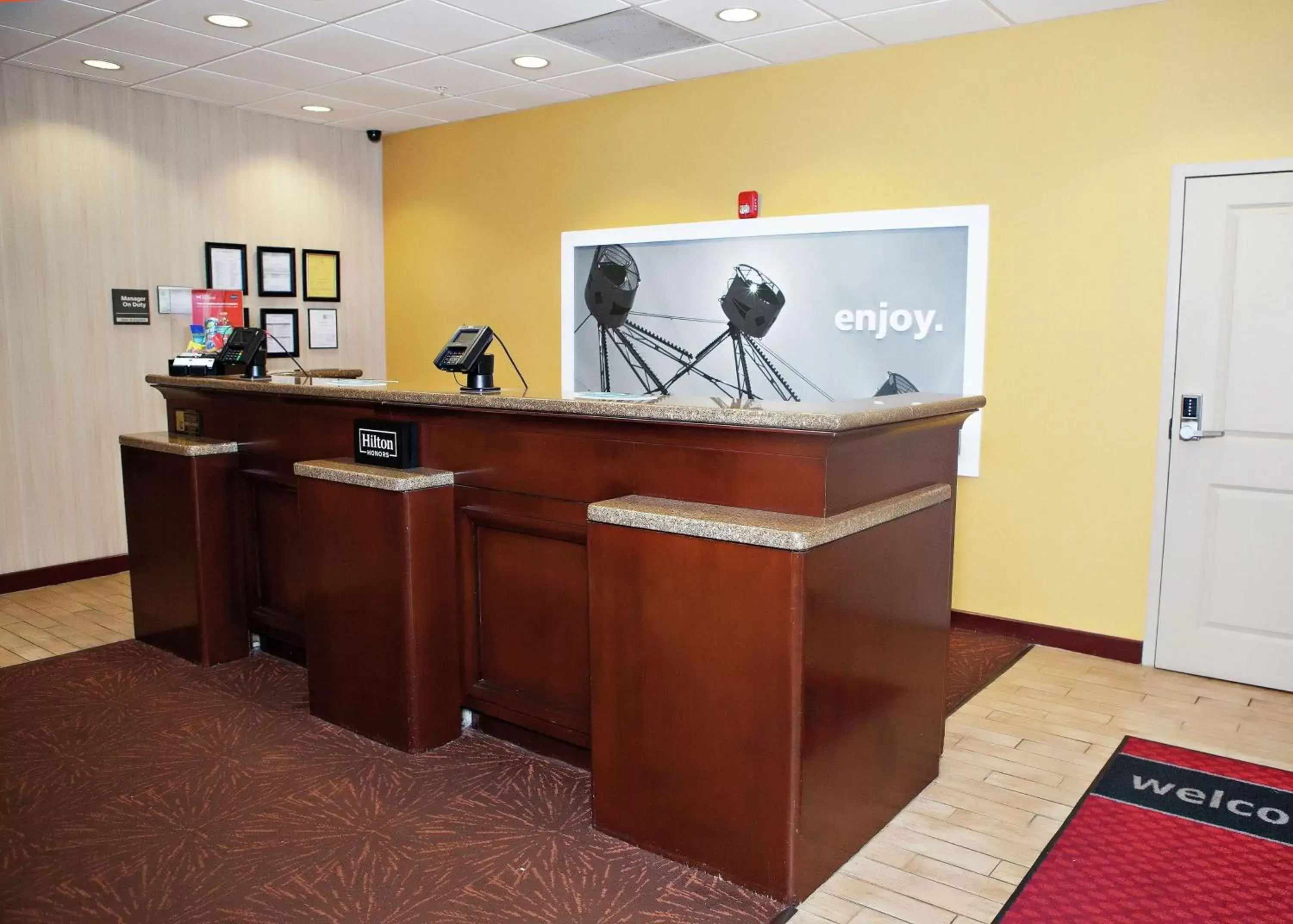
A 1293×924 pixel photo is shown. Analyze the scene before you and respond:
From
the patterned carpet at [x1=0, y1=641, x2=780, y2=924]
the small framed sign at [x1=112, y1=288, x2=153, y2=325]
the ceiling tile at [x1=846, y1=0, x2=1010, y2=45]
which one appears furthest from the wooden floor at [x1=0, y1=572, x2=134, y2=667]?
the ceiling tile at [x1=846, y1=0, x2=1010, y2=45]

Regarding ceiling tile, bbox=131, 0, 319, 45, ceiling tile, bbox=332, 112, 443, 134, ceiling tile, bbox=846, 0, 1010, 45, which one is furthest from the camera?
ceiling tile, bbox=332, 112, 443, 134

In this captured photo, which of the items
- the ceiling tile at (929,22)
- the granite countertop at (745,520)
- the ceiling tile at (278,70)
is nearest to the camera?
the granite countertop at (745,520)

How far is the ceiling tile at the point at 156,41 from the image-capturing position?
14.8ft

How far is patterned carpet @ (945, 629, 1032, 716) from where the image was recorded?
3.86 meters

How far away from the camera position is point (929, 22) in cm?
428

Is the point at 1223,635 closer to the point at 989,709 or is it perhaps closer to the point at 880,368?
the point at 989,709

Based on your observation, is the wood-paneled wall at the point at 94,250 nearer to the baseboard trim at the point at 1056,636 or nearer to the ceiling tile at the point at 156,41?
the ceiling tile at the point at 156,41

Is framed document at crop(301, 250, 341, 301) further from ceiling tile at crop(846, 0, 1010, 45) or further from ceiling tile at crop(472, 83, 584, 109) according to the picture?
ceiling tile at crop(846, 0, 1010, 45)

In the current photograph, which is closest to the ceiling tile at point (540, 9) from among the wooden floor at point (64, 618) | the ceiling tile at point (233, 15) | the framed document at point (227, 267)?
the ceiling tile at point (233, 15)

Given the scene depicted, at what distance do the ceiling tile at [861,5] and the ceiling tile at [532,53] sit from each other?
4.37 ft

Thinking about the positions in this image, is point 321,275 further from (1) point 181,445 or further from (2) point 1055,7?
(2) point 1055,7

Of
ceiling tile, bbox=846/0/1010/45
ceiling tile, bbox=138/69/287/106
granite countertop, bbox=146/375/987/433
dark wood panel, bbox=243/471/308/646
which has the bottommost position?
dark wood panel, bbox=243/471/308/646

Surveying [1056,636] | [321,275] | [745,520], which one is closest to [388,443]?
[745,520]

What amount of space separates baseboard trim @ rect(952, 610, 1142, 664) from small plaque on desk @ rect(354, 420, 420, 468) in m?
2.90
